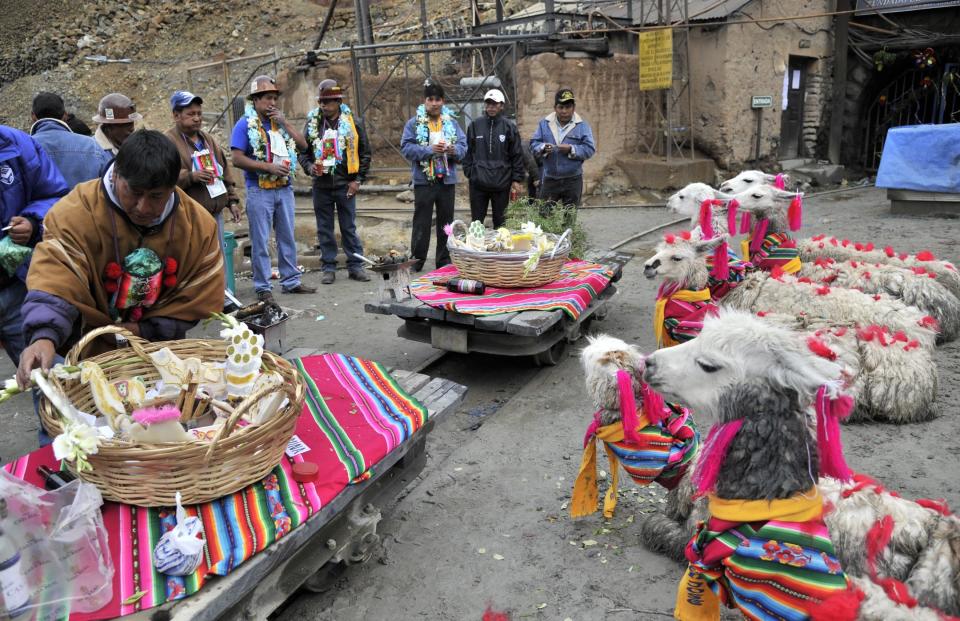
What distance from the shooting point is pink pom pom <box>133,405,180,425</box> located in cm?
236

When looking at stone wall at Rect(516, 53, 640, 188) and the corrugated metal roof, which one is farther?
the corrugated metal roof

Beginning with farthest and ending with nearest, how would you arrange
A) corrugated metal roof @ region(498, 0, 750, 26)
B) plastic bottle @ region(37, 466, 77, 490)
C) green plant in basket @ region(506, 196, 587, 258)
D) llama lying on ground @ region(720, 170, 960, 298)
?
corrugated metal roof @ region(498, 0, 750, 26) → green plant in basket @ region(506, 196, 587, 258) → llama lying on ground @ region(720, 170, 960, 298) → plastic bottle @ region(37, 466, 77, 490)

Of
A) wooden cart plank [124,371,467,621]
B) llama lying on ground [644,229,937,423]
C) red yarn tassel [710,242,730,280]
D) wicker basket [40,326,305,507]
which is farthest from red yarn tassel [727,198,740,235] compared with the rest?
wicker basket [40,326,305,507]

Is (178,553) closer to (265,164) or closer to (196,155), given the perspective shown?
(196,155)

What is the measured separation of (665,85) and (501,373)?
9774 mm

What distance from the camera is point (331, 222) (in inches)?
328

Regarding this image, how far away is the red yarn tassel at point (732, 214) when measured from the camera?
19.3ft

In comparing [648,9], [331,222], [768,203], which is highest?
[648,9]

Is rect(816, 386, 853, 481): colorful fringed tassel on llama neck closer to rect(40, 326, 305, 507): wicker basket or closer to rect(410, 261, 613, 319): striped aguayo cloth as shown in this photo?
rect(40, 326, 305, 507): wicker basket

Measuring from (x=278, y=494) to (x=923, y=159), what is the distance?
1203 centimetres

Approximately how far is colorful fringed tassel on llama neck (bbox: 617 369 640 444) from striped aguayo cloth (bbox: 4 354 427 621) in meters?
0.96

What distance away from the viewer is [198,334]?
6.59 metres

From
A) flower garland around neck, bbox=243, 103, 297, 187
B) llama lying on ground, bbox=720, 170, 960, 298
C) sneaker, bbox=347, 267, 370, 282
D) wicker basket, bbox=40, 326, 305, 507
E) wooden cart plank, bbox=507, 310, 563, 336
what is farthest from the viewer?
sneaker, bbox=347, 267, 370, 282

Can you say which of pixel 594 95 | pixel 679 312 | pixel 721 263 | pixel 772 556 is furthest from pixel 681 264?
pixel 594 95
